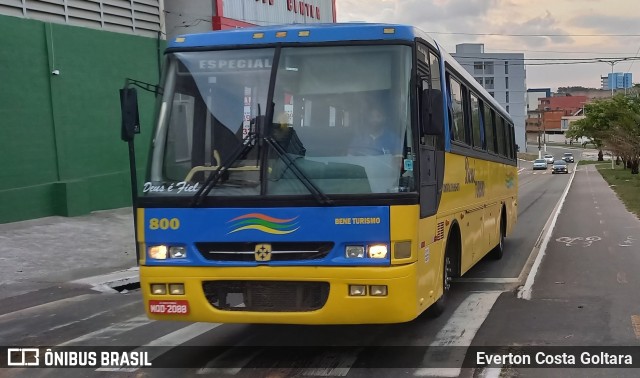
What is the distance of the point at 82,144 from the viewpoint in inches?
711

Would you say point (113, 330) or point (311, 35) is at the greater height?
point (311, 35)

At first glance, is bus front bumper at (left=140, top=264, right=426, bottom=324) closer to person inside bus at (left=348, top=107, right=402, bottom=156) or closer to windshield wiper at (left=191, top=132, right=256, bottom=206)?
windshield wiper at (left=191, top=132, right=256, bottom=206)

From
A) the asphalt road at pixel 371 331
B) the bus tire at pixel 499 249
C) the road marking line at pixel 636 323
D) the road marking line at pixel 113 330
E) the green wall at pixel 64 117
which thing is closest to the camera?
the asphalt road at pixel 371 331

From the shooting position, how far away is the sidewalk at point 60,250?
38.1 feet

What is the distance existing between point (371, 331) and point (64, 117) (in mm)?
12797

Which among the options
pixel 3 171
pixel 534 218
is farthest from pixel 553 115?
pixel 3 171

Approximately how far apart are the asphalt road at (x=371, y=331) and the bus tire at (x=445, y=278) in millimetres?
108

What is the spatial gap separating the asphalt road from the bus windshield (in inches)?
62.6

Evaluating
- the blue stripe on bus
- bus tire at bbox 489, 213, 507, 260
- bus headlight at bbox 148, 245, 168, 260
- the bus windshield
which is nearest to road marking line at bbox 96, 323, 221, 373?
bus headlight at bbox 148, 245, 168, 260

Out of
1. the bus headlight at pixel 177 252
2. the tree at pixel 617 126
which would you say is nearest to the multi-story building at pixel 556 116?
the tree at pixel 617 126

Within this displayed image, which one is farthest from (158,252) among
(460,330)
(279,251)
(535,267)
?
(535,267)

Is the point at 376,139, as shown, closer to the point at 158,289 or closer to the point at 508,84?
the point at 158,289

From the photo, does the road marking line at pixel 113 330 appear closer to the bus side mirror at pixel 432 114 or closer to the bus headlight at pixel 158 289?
the bus headlight at pixel 158 289

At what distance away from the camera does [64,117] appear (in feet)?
57.3
